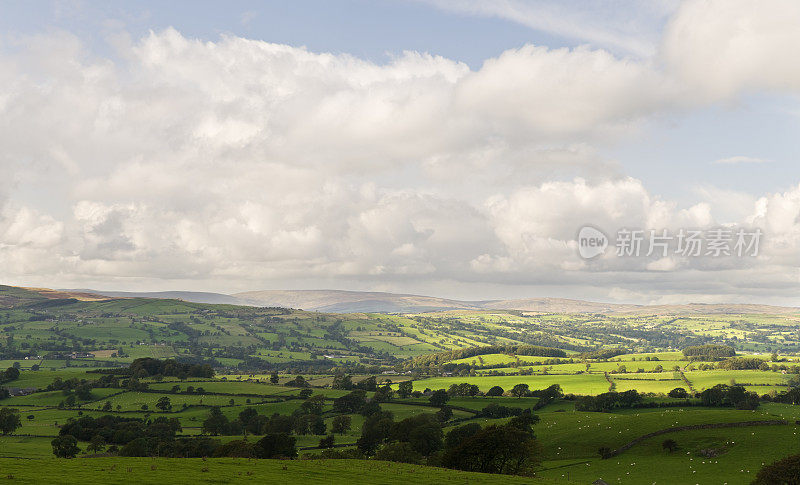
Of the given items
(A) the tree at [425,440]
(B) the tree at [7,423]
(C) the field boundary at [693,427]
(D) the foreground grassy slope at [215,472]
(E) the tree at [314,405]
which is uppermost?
(D) the foreground grassy slope at [215,472]

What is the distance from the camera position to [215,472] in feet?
182

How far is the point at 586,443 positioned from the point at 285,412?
10287cm

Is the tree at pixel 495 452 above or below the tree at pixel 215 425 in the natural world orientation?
above

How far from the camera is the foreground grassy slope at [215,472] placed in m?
47.9

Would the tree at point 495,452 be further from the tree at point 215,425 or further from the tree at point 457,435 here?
the tree at point 215,425

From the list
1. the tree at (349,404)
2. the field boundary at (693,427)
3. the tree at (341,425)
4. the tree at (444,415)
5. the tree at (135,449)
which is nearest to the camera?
the field boundary at (693,427)

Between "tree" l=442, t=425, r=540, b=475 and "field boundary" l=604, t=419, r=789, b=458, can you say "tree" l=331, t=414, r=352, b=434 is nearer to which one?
"field boundary" l=604, t=419, r=789, b=458

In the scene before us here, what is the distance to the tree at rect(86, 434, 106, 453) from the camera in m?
133

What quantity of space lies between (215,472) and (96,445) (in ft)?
322

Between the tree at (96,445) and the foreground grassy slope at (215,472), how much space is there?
274ft

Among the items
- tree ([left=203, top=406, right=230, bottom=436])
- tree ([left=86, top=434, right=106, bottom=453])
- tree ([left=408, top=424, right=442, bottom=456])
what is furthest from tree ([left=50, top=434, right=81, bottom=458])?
tree ([left=408, top=424, right=442, bottom=456])

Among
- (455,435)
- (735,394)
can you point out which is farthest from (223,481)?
(735,394)

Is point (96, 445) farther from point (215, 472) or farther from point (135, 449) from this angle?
point (215, 472)

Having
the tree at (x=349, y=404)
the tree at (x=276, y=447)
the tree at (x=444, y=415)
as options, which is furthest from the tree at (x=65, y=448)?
the tree at (x=444, y=415)
